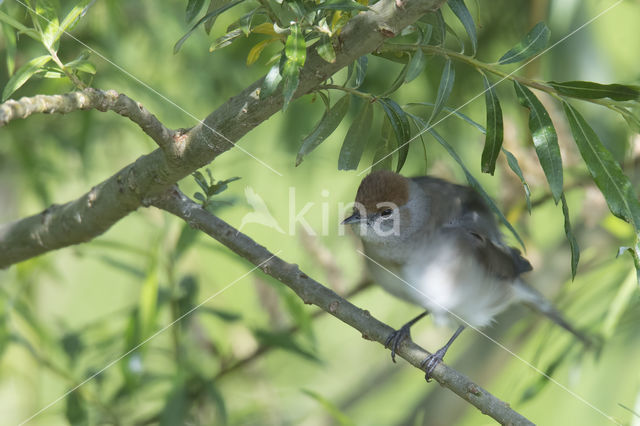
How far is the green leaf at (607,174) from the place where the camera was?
0.95 metres

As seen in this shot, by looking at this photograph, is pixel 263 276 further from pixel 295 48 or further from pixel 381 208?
pixel 295 48

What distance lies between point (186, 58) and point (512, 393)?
146cm

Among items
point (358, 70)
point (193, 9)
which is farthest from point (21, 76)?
point (358, 70)

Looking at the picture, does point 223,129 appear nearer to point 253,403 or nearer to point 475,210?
point 475,210

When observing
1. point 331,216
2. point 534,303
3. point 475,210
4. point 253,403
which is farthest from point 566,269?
point 253,403

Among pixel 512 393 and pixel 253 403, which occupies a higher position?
pixel 512 393

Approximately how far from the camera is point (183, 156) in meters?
1.03

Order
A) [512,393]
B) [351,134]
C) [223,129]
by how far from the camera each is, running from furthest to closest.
→ [512,393], [351,134], [223,129]

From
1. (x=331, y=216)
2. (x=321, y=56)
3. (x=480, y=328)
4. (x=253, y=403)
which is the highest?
(x=321, y=56)

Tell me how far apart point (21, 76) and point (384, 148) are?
0.58 meters

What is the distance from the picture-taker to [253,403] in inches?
82.6

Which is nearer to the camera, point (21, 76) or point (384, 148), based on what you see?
point (21, 76)

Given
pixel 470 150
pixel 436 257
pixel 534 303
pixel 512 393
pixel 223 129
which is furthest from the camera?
pixel 470 150

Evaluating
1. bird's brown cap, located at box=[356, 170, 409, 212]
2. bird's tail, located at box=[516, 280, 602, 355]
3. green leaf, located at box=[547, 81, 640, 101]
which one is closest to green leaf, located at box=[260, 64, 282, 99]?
green leaf, located at box=[547, 81, 640, 101]
